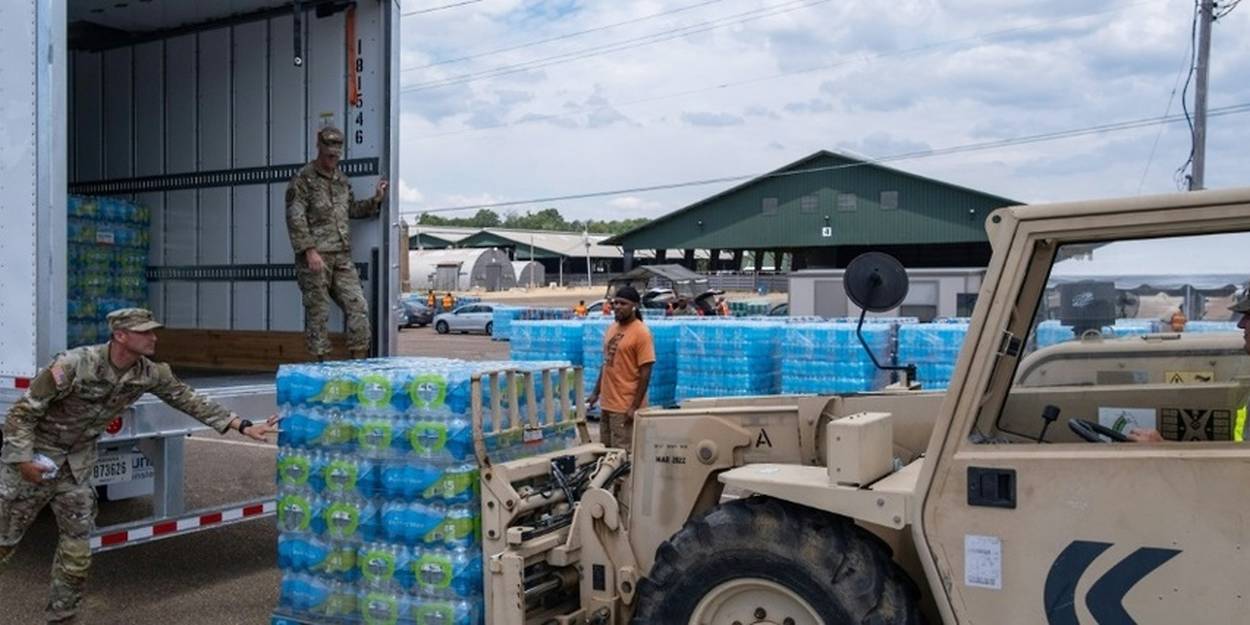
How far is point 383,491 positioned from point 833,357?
9.41 meters

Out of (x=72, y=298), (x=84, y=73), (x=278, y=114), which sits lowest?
(x=72, y=298)

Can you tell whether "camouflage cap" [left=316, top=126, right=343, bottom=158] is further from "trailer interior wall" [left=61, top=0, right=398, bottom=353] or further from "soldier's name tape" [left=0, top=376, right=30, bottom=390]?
"soldier's name tape" [left=0, top=376, right=30, bottom=390]

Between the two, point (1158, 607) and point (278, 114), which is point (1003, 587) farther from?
point (278, 114)

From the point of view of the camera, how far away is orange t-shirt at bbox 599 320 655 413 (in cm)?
849

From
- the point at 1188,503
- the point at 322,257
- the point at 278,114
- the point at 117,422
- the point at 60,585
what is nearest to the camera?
the point at 1188,503

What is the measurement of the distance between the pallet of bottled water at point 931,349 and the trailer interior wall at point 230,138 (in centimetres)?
806

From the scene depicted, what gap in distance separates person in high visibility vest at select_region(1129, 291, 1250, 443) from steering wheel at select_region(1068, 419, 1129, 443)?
0.04 meters

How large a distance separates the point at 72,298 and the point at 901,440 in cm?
707

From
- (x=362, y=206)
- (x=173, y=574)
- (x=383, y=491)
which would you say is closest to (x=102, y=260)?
(x=362, y=206)

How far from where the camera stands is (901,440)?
454 centimetres

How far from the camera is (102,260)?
9070 millimetres

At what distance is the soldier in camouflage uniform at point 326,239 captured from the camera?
7.62 metres

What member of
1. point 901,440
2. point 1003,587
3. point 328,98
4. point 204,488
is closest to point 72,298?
point 204,488

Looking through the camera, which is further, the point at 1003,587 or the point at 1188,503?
the point at 1003,587
